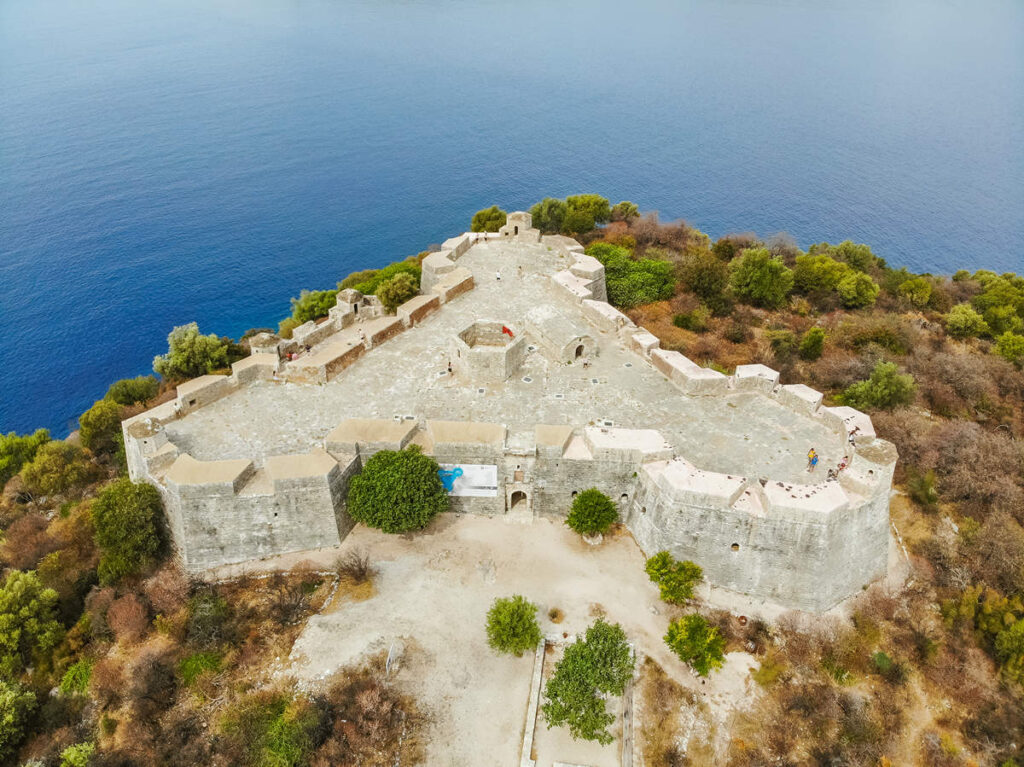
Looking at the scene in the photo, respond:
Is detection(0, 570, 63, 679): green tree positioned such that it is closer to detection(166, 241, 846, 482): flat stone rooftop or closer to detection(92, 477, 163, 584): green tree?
detection(92, 477, 163, 584): green tree

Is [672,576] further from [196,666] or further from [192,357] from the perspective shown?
[192,357]

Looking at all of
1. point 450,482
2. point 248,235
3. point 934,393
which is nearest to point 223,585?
point 450,482

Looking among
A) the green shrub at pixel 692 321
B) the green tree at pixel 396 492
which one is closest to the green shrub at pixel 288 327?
the green tree at pixel 396 492

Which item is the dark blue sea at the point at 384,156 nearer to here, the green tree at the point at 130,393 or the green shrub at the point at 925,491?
the green tree at the point at 130,393

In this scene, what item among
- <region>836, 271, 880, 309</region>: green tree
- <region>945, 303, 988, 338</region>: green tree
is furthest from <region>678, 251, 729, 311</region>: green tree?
<region>945, 303, 988, 338</region>: green tree

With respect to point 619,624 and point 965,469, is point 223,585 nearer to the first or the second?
point 619,624
